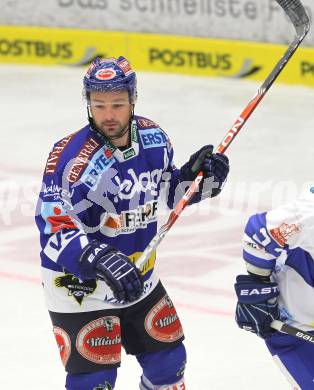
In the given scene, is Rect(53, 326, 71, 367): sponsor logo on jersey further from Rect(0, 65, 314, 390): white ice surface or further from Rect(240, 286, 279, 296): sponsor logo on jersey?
Rect(0, 65, 314, 390): white ice surface

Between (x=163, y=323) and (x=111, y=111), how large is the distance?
34.2 inches

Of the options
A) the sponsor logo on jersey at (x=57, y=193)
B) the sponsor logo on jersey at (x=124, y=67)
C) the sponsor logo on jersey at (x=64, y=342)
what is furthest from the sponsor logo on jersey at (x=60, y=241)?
the sponsor logo on jersey at (x=124, y=67)

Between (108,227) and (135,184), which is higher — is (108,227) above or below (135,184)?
below

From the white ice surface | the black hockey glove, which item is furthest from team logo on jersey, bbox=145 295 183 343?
the white ice surface

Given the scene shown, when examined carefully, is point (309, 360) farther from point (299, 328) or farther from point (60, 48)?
point (60, 48)

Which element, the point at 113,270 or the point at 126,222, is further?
the point at 126,222

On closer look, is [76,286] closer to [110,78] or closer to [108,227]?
[108,227]

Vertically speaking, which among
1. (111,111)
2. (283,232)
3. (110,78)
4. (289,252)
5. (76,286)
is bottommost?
(76,286)

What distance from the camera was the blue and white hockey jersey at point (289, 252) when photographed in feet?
11.8

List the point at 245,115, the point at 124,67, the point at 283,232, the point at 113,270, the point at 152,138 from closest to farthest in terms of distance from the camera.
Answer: the point at 283,232 → the point at 113,270 → the point at 124,67 → the point at 152,138 → the point at 245,115

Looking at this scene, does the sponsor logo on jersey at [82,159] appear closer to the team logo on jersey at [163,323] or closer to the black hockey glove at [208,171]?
the black hockey glove at [208,171]

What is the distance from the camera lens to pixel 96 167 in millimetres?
4023

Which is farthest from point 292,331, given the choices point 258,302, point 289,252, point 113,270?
point 113,270

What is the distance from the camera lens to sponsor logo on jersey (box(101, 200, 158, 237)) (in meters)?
4.09
